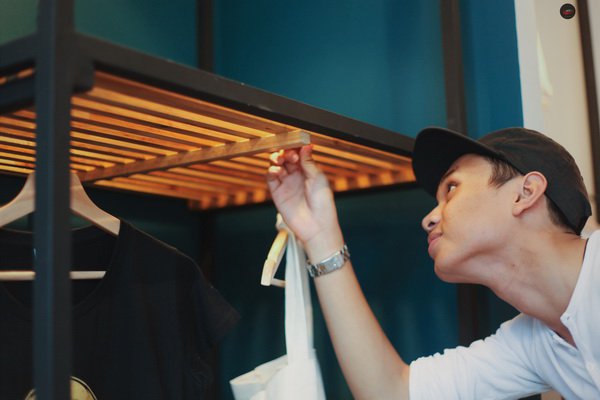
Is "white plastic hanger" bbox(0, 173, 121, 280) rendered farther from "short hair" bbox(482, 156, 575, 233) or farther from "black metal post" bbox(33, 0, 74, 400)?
"short hair" bbox(482, 156, 575, 233)

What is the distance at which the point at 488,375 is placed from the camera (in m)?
1.24

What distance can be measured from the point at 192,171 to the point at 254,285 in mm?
446

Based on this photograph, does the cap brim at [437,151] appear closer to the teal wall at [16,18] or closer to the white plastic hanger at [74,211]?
the white plastic hanger at [74,211]

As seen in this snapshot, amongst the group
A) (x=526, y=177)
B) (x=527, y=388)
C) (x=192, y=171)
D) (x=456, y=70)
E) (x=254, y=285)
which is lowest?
(x=527, y=388)

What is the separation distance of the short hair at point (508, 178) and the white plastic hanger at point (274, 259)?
383 millimetres

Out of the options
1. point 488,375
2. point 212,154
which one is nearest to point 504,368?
point 488,375

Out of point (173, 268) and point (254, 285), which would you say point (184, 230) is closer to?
point (254, 285)

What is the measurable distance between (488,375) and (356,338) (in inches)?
10.5

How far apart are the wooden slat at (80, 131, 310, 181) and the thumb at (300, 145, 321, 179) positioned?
9cm

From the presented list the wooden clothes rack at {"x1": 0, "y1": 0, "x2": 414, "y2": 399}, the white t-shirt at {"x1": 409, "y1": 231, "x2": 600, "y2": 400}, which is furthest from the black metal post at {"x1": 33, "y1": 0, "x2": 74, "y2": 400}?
the white t-shirt at {"x1": 409, "y1": 231, "x2": 600, "y2": 400}

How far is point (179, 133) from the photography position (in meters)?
1.06

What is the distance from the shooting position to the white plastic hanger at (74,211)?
102cm

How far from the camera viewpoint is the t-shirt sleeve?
1.24 meters

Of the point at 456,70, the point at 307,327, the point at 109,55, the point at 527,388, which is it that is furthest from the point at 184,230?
the point at 109,55
